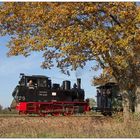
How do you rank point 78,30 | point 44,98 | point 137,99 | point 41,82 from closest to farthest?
point 78,30 → point 137,99 → point 44,98 → point 41,82

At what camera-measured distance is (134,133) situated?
15.3 m

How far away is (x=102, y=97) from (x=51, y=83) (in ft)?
19.3

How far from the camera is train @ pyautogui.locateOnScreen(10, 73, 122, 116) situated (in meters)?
31.6

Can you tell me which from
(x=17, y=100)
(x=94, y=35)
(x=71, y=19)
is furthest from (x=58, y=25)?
(x=17, y=100)

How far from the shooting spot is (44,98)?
32969 millimetres

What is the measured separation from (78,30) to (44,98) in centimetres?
1491

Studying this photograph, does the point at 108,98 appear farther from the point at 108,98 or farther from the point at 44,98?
the point at 44,98

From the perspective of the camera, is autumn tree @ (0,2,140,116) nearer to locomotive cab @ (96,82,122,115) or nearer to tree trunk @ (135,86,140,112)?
tree trunk @ (135,86,140,112)

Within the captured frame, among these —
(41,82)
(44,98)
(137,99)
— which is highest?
(41,82)

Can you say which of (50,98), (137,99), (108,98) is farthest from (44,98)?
(137,99)

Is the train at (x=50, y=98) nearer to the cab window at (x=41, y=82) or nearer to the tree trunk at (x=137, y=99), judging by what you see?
the cab window at (x=41, y=82)

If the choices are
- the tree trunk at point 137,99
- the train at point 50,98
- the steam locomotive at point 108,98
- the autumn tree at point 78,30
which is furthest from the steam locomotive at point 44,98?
the autumn tree at point 78,30

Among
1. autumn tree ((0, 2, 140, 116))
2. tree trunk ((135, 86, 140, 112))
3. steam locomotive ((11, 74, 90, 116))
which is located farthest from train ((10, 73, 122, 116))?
autumn tree ((0, 2, 140, 116))

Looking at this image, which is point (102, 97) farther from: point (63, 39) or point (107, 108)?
point (63, 39)
